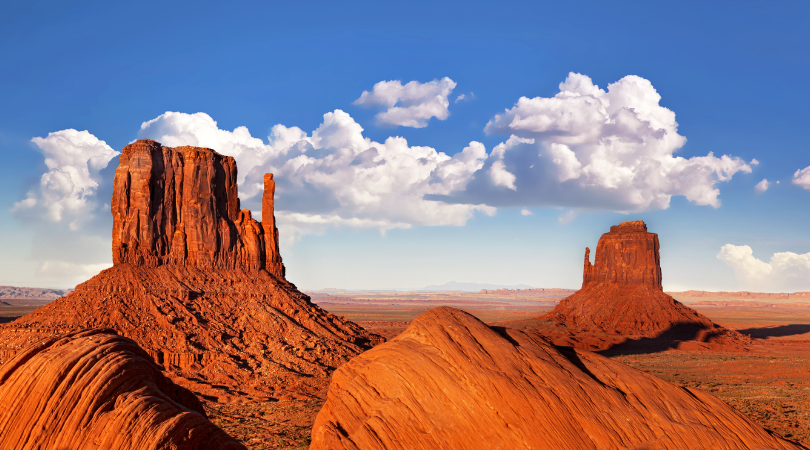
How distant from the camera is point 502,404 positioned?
11.2 meters

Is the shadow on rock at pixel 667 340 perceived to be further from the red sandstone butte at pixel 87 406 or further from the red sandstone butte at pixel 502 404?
the red sandstone butte at pixel 87 406

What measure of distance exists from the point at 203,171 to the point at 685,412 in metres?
40.2

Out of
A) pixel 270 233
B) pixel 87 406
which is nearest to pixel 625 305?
pixel 270 233

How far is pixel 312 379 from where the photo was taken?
1371 inches

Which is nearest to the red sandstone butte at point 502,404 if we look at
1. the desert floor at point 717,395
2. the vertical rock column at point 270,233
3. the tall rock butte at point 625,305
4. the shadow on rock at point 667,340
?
the desert floor at point 717,395

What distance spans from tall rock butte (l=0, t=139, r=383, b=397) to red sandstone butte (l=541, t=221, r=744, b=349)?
38.7 meters

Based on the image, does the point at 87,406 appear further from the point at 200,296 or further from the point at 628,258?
the point at 628,258

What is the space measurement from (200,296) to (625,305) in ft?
220

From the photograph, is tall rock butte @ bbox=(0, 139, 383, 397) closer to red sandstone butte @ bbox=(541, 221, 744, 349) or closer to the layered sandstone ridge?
the layered sandstone ridge

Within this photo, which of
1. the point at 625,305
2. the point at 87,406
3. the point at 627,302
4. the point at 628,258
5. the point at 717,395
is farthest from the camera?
the point at 628,258

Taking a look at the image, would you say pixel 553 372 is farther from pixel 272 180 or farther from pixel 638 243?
pixel 638 243

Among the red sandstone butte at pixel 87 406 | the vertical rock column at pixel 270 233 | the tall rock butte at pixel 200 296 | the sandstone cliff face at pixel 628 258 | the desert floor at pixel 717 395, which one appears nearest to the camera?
the red sandstone butte at pixel 87 406

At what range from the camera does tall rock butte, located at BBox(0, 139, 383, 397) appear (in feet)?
114

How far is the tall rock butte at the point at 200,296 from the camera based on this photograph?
34750 mm
